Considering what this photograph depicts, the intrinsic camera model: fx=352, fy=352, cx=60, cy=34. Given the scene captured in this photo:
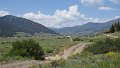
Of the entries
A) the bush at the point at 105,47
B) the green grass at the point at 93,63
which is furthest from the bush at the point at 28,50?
the green grass at the point at 93,63

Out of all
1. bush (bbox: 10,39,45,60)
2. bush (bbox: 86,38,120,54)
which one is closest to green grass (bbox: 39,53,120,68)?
bush (bbox: 86,38,120,54)

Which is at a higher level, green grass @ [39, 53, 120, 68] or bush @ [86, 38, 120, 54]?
green grass @ [39, 53, 120, 68]

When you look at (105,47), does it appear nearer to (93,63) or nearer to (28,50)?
(28,50)

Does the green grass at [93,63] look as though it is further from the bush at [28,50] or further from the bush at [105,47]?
the bush at [28,50]

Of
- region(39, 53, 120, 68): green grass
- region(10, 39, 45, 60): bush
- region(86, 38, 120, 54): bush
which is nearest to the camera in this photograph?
region(39, 53, 120, 68): green grass

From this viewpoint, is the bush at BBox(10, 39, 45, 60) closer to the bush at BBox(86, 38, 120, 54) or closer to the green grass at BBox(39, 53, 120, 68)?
the bush at BBox(86, 38, 120, 54)

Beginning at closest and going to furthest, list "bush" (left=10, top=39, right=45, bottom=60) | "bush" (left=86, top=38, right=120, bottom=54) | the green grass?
the green grass
"bush" (left=86, top=38, right=120, bottom=54)
"bush" (left=10, top=39, right=45, bottom=60)

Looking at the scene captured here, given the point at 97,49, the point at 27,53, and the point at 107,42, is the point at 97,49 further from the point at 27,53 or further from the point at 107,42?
the point at 27,53

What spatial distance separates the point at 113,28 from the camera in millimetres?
157250

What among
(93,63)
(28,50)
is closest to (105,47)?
(28,50)

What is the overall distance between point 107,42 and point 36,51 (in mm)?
7406

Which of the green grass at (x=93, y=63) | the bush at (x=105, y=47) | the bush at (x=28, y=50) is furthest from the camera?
the bush at (x=28, y=50)

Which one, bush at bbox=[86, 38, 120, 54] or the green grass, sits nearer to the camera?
the green grass

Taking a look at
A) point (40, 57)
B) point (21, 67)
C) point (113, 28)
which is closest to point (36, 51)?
point (40, 57)
